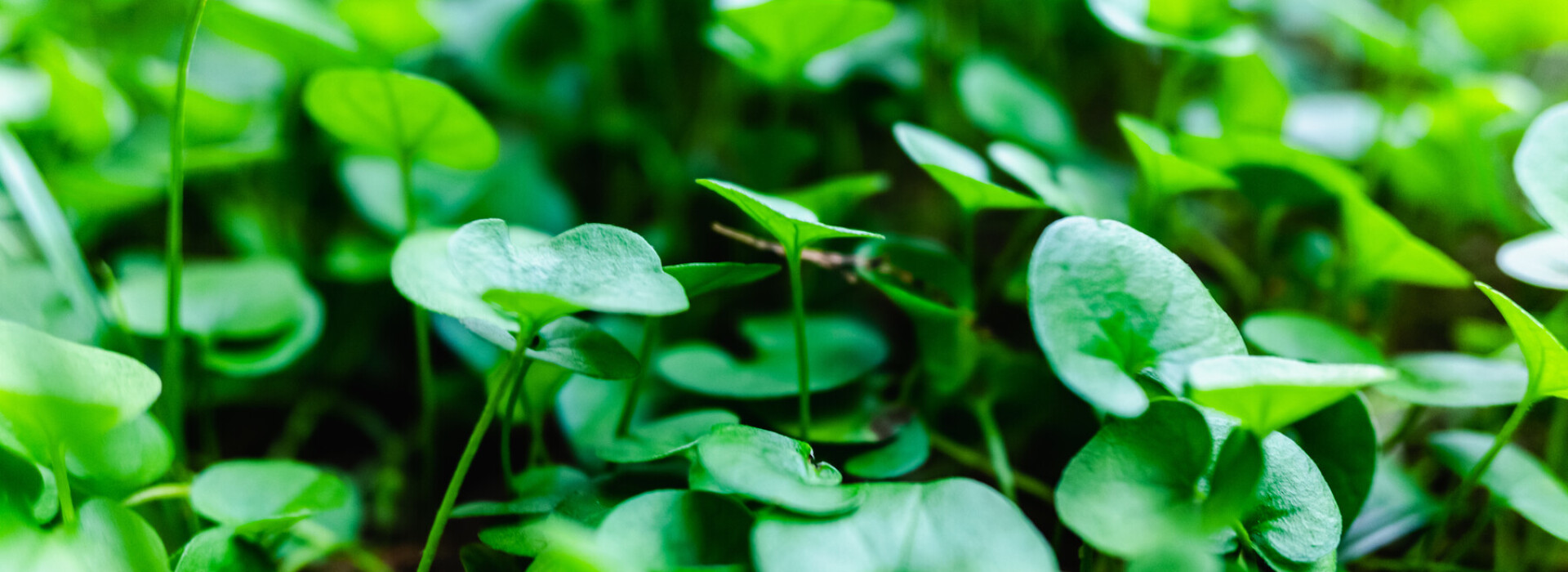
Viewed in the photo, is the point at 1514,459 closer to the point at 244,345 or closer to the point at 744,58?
the point at 744,58

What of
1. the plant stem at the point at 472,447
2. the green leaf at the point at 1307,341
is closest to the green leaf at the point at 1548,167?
the green leaf at the point at 1307,341

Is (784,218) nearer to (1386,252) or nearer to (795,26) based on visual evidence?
(795,26)

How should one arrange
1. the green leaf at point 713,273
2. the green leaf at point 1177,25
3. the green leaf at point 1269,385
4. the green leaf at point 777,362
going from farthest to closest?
the green leaf at point 1177,25
the green leaf at point 777,362
the green leaf at point 713,273
the green leaf at point 1269,385

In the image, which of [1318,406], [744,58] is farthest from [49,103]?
[1318,406]

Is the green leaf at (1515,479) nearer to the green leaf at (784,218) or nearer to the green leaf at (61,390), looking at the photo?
the green leaf at (784,218)

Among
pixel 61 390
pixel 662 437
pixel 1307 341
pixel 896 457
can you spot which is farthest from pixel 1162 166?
pixel 61 390

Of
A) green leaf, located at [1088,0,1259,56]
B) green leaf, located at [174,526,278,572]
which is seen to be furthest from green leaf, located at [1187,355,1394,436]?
green leaf, located at [174,526,278,572]
